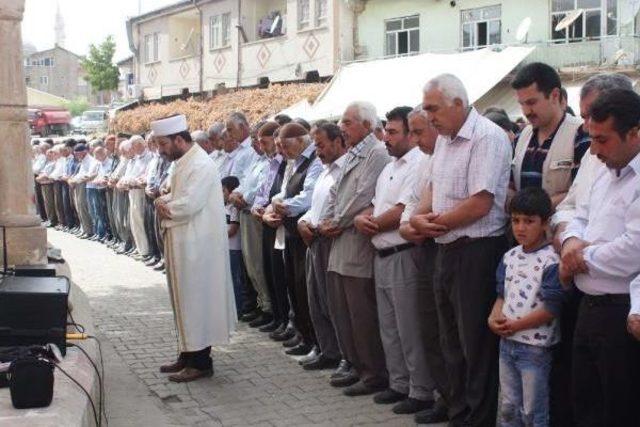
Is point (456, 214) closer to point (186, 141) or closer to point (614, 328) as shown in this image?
point (614, 328)

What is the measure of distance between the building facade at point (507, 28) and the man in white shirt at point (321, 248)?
1527cm

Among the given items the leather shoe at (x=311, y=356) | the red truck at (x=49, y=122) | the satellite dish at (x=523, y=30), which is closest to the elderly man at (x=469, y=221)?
the leather shoe at (x=311, y=356)

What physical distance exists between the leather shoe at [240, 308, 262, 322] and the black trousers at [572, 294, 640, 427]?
504 centimetres

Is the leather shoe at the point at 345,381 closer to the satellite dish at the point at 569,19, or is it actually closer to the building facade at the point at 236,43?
the satellite dish at the point at 569,19

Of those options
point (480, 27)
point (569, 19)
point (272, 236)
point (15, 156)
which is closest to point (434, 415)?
point (272, 236)

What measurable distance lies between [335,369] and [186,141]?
7.12 ft

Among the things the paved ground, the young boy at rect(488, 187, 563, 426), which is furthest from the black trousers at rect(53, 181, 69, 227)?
the young boy at rect(488, 187, 563, 426)

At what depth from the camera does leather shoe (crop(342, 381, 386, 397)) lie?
5.98 m

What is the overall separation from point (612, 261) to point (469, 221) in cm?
107

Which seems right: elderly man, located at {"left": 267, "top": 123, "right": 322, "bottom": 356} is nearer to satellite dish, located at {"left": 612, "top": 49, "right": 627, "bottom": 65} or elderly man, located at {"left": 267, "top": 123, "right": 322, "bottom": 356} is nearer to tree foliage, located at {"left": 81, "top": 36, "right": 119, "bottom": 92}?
satellite dish, located at {"left": 612, "top": 49, "right": 627, "bottom": 65}

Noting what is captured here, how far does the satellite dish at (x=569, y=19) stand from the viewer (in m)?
20.4

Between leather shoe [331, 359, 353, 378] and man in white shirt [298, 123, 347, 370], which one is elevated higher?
man in white shirt [298, 123, 347, 370]

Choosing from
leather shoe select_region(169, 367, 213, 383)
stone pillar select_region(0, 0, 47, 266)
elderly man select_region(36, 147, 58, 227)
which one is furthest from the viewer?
elderly man select_region(36, 147, 58, 227)

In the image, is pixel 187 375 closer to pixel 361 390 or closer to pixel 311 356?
pixel 311 356
